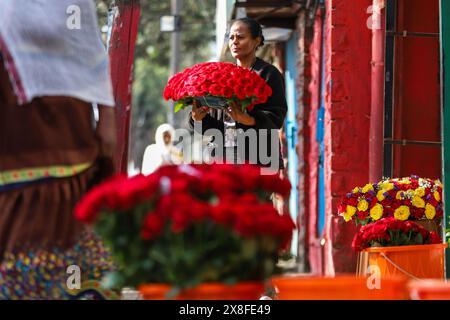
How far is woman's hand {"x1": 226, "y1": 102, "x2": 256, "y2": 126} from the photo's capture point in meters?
6.64


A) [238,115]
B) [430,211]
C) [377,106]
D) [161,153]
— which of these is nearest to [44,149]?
[238,115]

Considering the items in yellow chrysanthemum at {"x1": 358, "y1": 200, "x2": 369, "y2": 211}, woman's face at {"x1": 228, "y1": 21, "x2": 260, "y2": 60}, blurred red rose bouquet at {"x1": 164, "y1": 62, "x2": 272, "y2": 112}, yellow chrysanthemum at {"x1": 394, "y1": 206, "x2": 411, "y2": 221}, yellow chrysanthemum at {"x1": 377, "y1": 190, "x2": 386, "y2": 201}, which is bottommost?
yellow chrysanthemum at {"x1": 394, "y1": 206, "x2": 411, "y2": 221}

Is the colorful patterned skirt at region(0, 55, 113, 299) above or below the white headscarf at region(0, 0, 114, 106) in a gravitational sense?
below

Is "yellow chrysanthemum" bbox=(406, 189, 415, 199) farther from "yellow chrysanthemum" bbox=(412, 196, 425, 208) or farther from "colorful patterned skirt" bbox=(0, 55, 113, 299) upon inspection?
"colorful patterned skirt" bbox=(0, 55, 113, 299)

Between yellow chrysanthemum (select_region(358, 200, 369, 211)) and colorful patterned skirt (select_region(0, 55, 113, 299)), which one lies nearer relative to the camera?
colorful patterned skirt (select_region(0, 55, 113, 299))

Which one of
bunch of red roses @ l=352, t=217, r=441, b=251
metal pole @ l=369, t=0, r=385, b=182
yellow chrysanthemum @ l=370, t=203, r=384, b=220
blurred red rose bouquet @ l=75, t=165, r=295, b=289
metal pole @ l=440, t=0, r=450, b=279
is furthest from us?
metal pole @ l=369, t=0, r=385, b=182

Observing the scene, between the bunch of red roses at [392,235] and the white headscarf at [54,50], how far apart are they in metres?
2.34

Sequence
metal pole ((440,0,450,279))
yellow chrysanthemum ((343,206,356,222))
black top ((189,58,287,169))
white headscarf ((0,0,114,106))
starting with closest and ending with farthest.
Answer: white headscarf ((0,0,114,106))
metal pole ((440,0,450,279))
black top ((189,58,287,169))
yellow chrysanthemum ((343,206,356,222))

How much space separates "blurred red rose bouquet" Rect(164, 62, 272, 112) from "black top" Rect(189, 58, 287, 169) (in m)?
0.11

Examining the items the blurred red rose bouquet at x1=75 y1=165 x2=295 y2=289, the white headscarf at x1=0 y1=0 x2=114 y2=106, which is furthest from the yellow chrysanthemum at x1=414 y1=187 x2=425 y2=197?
the blurred red rose bouquet at x1=75 y1=165 x2=295 y2=289

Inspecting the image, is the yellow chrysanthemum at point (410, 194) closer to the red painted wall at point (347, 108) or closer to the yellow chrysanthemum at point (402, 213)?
the yellow chrysanthemum at point (402, 213)

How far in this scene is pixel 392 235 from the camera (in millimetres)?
6324

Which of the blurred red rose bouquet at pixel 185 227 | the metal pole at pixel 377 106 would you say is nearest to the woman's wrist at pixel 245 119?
the metal pole at pixel 377 106

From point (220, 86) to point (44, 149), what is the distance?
7.67 feet
